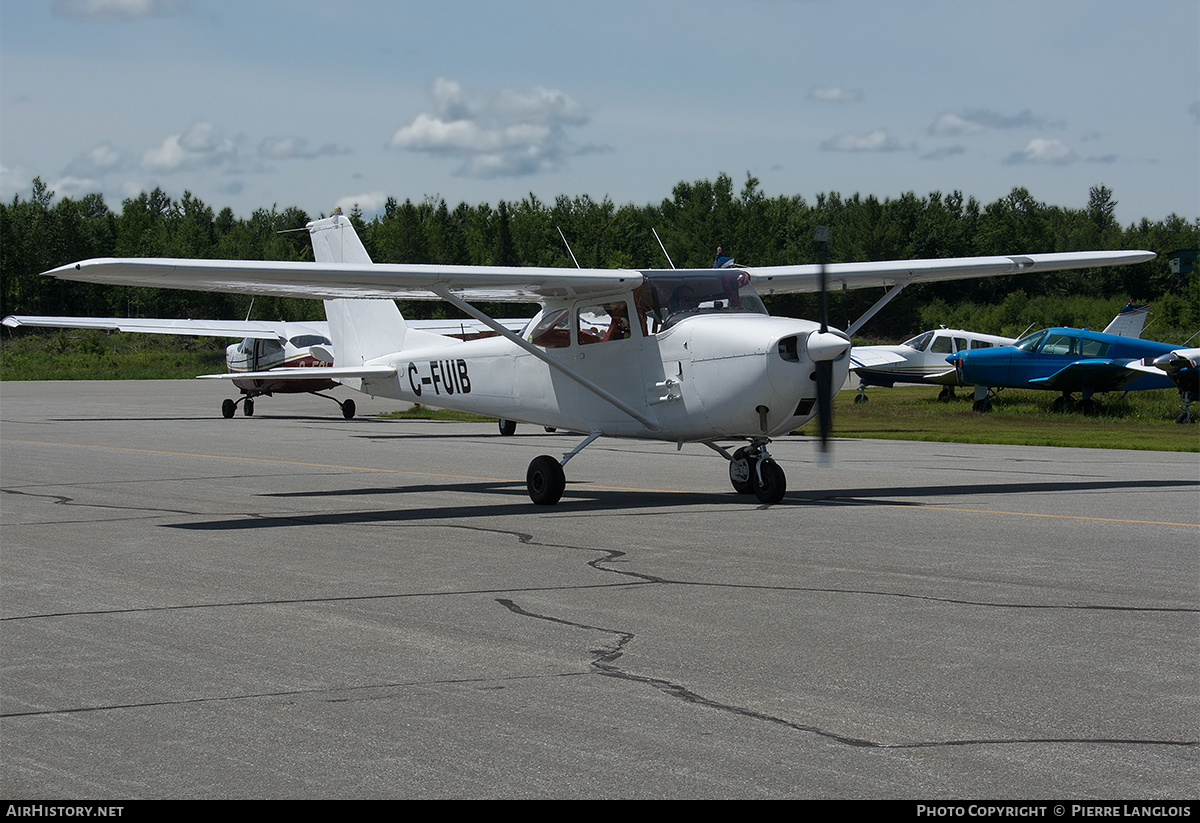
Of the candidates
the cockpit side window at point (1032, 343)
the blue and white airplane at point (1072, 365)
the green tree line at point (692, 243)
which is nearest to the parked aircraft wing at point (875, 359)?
the blue and white airplane at point (1072, 365)

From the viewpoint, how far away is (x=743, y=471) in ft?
44.6

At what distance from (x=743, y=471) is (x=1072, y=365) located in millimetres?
20099

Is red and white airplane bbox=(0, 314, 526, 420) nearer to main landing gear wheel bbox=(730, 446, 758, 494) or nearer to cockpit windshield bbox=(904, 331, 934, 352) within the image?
cockpit windshield bbox=(904, 331, 934, 352)

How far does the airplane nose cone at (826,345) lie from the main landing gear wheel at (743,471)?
5.92 ft

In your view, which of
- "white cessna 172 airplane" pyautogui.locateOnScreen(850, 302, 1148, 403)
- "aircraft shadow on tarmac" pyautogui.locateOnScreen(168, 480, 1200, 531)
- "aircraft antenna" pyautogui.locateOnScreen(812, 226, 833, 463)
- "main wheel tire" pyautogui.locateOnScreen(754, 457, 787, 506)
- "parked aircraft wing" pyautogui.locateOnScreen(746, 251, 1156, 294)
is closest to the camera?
"aircraft antenna" pyautogui.locateOnScreen(812, 226, 833, 463)

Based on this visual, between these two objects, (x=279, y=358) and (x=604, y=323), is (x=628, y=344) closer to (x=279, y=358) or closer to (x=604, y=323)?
(x=604, y=323)

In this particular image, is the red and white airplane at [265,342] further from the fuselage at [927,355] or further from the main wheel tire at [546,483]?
the main wheel tire at [546,483]

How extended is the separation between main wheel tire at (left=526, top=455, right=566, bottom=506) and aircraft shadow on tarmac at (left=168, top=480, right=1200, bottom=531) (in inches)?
5.7

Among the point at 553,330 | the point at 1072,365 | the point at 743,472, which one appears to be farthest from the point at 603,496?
the point at 1072,365

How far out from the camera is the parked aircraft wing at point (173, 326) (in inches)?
1414

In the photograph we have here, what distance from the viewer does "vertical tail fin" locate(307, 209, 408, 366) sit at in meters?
18.0

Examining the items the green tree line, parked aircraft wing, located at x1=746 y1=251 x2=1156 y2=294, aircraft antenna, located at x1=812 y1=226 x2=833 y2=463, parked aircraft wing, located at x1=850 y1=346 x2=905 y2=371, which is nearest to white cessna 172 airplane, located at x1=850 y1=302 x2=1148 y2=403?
parked aircraft wing, located at x1=850 y1=346 x2=905 y2=371

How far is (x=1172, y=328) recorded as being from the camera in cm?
6788

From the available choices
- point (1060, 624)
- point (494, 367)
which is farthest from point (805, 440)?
point (1060, 624)
